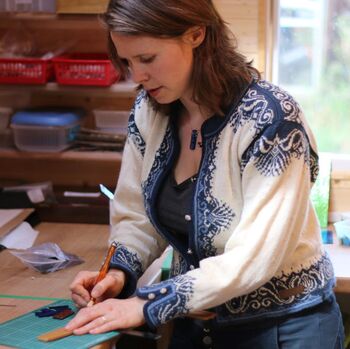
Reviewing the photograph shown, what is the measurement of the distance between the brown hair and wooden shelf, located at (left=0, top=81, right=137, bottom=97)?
832 mm

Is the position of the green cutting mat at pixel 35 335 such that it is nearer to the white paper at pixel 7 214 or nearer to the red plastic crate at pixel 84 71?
the white paper at pixel 7 214

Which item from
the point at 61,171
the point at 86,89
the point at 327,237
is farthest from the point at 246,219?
the point at 61,171

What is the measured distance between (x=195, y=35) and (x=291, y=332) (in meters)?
0.61

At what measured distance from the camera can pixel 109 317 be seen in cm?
134

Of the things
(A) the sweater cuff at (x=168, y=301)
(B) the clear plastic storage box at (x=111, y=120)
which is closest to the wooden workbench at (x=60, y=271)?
(A) the sweater cuff at (x=168, y=301)

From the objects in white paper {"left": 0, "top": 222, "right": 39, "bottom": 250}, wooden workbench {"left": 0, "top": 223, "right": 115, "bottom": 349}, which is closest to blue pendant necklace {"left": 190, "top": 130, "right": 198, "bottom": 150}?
wooden workbench {"left": 0, "top": 223, "right": 115, "bottom": 349}

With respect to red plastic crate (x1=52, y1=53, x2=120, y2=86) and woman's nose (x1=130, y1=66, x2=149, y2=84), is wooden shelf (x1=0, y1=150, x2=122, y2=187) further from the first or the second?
woman's nose (x1=130, y1=66, x2=149, y2=84)

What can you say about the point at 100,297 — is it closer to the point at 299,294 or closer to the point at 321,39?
the point at 299,294

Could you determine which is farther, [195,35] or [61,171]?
[61,171]

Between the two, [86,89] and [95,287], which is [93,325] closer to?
[95,287]

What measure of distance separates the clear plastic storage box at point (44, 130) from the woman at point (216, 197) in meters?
0.91

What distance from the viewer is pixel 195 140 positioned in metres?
1.45

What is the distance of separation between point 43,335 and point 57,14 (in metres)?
1.32

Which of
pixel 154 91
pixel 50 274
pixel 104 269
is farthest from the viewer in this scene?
pixel 50 274
